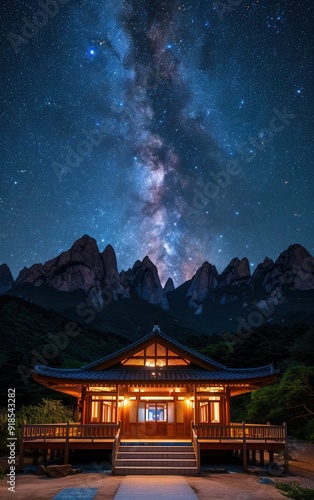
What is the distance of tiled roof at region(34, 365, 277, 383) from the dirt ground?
4.95 meters

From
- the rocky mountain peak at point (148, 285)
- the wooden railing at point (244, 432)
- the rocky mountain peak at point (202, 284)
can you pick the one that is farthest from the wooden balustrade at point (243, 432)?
the rocky mountain peak at point (202, 284)

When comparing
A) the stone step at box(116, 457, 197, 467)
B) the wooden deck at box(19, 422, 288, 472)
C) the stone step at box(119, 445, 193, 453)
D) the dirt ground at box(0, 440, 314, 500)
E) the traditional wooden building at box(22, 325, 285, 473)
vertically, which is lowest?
the dirt ground at box(0, 440, 314, 500)

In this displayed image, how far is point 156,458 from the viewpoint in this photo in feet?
66.2

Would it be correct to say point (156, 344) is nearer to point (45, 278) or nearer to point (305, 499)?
point (305, 499)

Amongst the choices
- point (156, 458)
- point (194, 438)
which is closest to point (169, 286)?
point (194, 438)

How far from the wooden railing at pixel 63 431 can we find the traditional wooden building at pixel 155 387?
4.64 ft

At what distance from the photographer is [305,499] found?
8961 mm

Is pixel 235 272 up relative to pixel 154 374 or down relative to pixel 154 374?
up

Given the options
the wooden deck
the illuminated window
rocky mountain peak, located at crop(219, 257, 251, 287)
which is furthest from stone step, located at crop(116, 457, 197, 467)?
rocky mountain peak, located at crop(219, 257, 251, 287)

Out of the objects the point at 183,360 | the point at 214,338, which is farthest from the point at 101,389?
the point at 214,338

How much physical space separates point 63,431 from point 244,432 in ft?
28.1

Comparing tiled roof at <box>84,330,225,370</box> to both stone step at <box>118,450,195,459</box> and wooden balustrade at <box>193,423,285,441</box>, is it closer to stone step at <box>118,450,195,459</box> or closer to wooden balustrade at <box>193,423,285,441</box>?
wooden balustrade at <box>193,423,285,441</box>

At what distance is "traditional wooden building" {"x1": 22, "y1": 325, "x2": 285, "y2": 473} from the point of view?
23.7 metres

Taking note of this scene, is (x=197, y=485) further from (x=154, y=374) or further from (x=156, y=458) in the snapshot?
(x=154, y=374)
